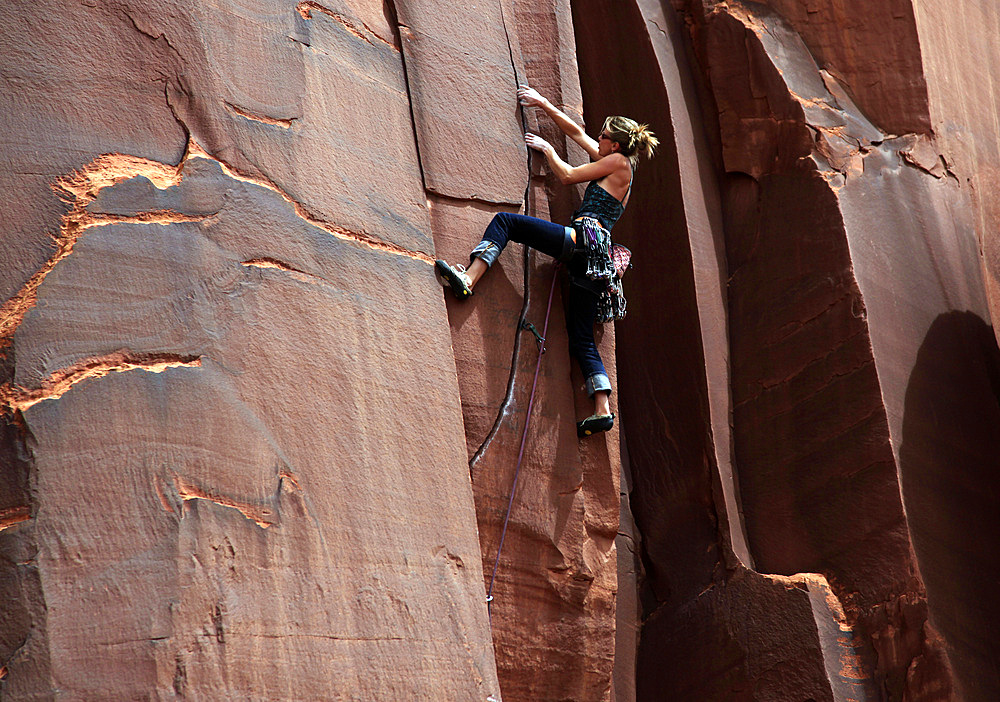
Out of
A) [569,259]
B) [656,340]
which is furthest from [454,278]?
[656,340]

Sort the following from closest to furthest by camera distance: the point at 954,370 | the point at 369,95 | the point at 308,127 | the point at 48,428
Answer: the point at 48,428 < the point at 308,127 < the point at 369,95 < the point at 954,370

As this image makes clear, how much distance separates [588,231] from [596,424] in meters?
0.87

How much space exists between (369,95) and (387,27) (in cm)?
48

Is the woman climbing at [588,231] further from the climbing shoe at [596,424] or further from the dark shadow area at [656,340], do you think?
the dark shadow area at [656,340]

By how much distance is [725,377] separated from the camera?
→ 20.1ft

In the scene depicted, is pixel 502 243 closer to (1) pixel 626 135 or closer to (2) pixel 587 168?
(2) pixel 587 168

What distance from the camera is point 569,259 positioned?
15.6 feet

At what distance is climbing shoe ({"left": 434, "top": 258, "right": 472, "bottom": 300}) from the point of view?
4324 mm

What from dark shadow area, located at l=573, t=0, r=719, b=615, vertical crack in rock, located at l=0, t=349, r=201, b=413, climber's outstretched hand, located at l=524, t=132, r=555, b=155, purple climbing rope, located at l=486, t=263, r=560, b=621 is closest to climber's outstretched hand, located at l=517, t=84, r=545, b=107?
climber's outstretched hand, located at l=524, t=132, r=555, b=155

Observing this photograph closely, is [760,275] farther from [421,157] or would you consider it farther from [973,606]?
[421,157]

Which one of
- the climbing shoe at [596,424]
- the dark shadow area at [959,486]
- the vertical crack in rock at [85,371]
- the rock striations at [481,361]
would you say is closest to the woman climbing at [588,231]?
the climbing shoe at [596,424]

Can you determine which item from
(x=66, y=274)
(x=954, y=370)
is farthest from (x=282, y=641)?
(x=954, y=370)

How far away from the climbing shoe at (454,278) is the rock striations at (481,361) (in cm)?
9

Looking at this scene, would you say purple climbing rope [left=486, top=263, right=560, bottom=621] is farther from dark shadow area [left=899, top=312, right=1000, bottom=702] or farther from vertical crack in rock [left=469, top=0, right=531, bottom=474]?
dark shadow area [left=899, top=312, right=1000, bottom=702]
